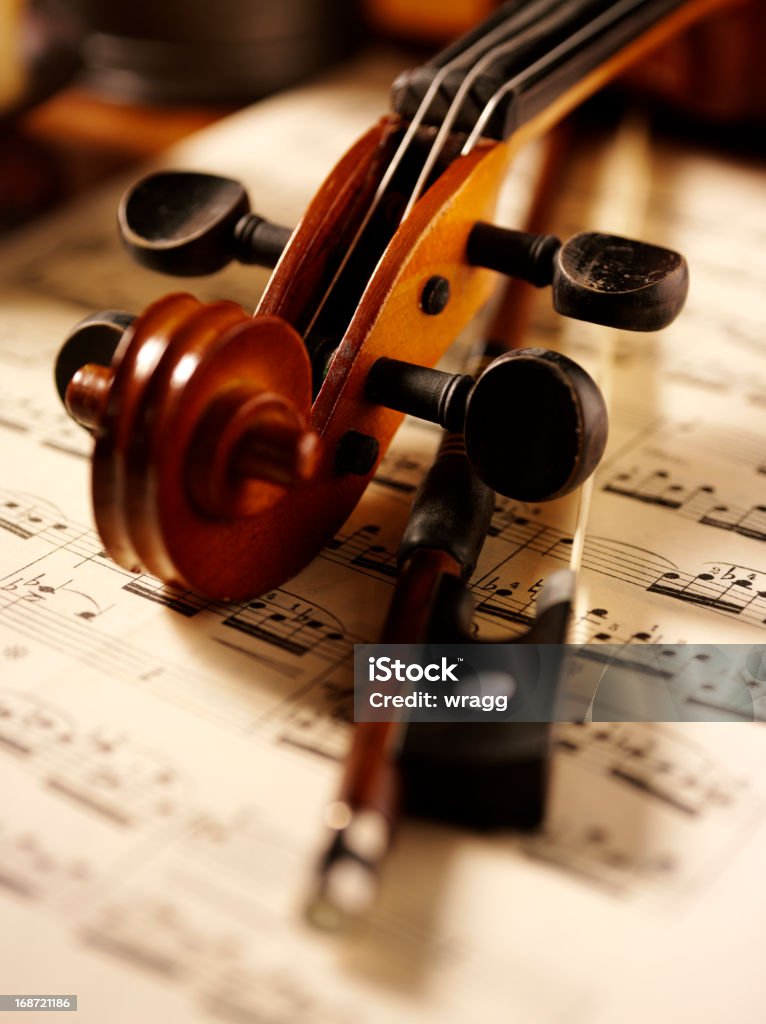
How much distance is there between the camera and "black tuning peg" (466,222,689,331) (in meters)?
0.94

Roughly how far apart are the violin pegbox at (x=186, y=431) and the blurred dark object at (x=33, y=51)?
3.67 ft

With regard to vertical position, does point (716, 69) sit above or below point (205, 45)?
above

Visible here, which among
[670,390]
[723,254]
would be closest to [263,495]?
[670,390]

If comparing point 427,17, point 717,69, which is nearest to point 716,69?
point 717,69

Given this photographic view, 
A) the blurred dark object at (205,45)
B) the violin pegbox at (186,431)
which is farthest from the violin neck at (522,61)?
the blurred dark object at (205,45)

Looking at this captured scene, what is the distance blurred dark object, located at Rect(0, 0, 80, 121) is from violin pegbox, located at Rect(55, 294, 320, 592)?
112 cm

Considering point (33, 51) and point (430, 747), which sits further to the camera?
point (33, 51)

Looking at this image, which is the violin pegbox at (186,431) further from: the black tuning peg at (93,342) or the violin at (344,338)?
the black tuning peg at (93,342)

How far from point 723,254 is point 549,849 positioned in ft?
3.48

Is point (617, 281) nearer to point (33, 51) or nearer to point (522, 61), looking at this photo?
point (522, 61)

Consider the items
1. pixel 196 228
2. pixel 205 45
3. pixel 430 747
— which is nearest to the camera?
pixel 430 747

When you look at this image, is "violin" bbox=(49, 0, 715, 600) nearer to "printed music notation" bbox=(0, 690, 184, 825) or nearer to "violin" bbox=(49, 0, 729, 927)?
"violin" bbox=(49, 0, 729, 927)

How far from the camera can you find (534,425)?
830 mm

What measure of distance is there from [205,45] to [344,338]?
1.31 meters
